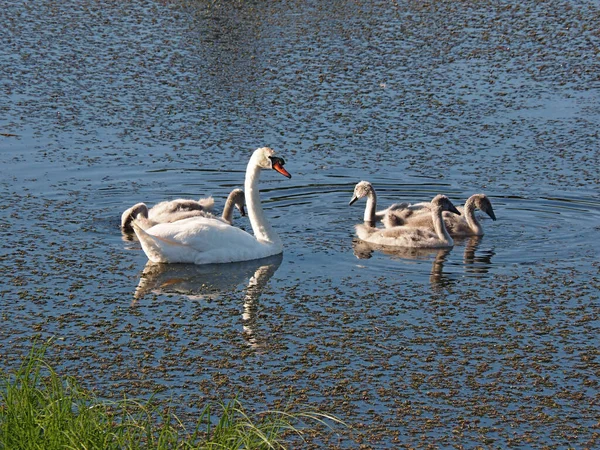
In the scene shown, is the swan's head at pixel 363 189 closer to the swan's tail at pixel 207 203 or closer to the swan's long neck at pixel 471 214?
the swan's long neck at pixel 471 214

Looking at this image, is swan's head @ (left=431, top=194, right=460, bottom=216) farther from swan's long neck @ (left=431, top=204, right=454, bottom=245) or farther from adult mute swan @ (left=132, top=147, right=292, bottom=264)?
adult mute swan @ (left=132, top=147, right=292, bottom=264)

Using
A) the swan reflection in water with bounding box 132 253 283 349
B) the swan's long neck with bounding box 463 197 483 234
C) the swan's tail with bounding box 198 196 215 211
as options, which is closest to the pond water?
the swan reflection in water with bounding box 132 253 283 349

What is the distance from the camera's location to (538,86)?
13.8 m

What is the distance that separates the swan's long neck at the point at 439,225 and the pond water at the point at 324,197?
0.18m

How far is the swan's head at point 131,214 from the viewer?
32.6 ft

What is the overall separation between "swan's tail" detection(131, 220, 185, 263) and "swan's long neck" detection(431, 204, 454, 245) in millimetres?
2158

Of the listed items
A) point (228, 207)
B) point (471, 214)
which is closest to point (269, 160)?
point (228, 207)

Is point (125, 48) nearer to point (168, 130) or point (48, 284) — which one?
point (168, 130)

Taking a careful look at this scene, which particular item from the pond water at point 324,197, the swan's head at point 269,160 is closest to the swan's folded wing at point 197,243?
the pond water at point 324,197

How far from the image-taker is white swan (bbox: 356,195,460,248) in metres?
9.81

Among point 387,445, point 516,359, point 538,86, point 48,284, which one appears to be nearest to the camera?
point 387,445

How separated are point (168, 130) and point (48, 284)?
4.03 m

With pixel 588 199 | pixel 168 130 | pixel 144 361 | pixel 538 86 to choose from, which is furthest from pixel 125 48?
pixel 144 361

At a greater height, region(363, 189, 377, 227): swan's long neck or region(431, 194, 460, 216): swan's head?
region(431, 194, 460, 216): swan's head
